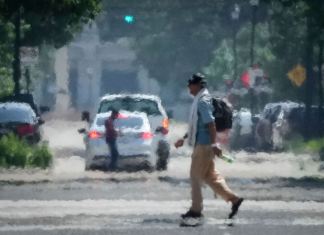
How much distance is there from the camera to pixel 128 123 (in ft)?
106

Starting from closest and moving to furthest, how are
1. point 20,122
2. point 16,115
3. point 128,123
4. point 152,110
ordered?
1. point 128,123
2. point 152,110
3. point 20,122
4. point 16,115

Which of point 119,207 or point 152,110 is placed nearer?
point 119,207

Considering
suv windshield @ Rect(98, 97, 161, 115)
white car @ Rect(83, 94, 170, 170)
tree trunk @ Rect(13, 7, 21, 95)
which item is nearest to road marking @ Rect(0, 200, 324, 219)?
white car @ Rect(83, 94, 170, 170)

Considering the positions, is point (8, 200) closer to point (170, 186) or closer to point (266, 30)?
point (170, 186)

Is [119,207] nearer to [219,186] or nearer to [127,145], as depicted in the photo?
[219,186]

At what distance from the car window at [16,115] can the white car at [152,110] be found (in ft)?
10.4

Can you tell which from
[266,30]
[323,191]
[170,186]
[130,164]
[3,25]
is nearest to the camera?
[323,191]

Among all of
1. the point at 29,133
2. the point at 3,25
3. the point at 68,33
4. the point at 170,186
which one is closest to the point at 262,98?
the point at 68,33

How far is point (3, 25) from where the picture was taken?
45.8 metres

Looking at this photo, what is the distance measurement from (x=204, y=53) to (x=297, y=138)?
57.1 m

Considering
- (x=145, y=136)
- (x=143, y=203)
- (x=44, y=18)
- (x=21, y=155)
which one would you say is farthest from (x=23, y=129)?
(x=143, y=203)

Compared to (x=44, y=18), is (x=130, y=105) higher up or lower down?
lower down

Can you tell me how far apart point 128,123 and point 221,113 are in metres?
13.8

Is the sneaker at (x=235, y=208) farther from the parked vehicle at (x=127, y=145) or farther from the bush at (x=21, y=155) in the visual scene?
the bush at (x=21, y=155)
